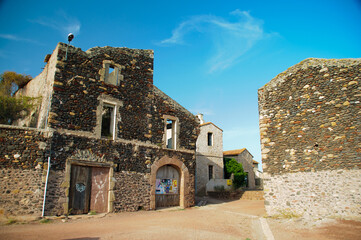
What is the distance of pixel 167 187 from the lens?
42.4ft

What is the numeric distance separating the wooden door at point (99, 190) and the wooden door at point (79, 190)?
8.0 inches

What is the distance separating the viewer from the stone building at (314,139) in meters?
8.03

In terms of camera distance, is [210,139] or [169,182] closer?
[169,182]

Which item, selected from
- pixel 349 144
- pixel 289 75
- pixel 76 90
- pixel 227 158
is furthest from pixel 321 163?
pixel 227 158

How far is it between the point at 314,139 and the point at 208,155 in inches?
567

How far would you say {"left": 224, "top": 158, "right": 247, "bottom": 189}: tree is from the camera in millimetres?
23688

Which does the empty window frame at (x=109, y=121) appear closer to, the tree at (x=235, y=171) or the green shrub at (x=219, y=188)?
the green shrub at (x=219, y=188)


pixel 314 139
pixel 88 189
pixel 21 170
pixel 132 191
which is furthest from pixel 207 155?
pixel 21 170

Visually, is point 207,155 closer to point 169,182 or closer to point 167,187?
point 169,182

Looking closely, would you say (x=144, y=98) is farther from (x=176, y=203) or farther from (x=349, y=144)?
(x=349, y=144)

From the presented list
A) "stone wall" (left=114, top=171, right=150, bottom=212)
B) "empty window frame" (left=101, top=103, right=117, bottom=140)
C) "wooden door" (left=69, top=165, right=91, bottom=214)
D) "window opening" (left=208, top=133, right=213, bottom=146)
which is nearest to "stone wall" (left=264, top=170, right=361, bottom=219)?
"stone wall" (left=114, top=171, right=150, bottom=212)

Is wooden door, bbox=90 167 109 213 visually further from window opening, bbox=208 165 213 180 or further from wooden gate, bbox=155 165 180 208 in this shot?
window opening, bbox=208 165 213 180

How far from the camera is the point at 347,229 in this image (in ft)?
21.9

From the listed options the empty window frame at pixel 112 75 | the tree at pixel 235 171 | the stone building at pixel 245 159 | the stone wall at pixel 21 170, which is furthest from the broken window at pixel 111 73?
the stone building at pixel 245 159
